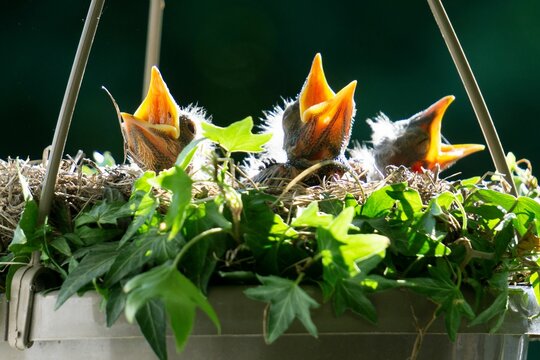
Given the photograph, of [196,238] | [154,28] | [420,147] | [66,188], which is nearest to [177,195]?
[196,238]

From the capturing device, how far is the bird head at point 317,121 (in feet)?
2.80

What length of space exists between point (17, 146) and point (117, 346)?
1.93 meters

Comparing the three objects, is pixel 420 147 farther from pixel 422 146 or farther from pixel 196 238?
pixel 196 238

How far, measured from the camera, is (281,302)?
50 centimetres

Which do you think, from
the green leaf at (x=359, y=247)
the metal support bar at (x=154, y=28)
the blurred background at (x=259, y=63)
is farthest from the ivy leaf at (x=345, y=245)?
the blurred background at (x=259, y=63)

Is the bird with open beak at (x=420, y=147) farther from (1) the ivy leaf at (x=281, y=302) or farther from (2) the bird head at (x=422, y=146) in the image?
(1) the ivy leaf at (x=281, y=302)

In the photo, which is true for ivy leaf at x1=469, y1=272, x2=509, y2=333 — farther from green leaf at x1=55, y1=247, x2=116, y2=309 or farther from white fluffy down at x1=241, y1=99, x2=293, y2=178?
white fluffy down at x1=241, y1=99, x2=293, y2=178

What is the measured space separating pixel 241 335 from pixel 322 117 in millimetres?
359

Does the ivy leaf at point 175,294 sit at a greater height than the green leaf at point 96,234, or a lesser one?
greater

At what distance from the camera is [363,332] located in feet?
1.85

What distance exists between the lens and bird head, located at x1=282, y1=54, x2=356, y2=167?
853mm

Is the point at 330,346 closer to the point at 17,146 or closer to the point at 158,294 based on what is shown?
the point at 158,294

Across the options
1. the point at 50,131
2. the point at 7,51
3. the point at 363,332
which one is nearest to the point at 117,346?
the point at 363,332

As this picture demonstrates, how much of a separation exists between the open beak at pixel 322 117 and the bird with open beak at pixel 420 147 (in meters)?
0.07
